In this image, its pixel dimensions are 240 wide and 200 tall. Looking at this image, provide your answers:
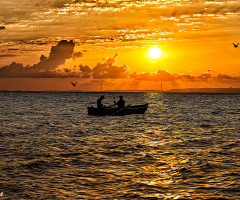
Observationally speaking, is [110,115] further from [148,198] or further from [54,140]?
[148,198]

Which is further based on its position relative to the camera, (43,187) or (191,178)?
(191,178)

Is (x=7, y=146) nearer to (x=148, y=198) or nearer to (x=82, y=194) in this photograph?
(x=82, y=194)

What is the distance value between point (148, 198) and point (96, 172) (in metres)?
3.84

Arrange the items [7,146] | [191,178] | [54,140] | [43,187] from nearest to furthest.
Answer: [43,187], [191,178], [7,146], [54,140]

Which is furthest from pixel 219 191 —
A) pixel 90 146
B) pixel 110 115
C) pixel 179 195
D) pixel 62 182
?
pixel 110 115

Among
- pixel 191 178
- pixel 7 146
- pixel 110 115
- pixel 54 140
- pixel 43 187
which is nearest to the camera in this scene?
pixel 43 187

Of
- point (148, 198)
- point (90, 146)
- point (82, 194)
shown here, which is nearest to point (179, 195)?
point (148, 198)

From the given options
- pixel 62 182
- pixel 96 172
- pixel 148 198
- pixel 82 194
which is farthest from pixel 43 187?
pixel 148 198

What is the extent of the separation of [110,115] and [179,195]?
3335 centimetres

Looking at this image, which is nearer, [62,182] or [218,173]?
[62,182]

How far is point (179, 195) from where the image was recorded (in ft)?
39.2

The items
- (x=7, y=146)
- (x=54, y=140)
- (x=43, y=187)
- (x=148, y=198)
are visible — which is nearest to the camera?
(x=148, y=198)

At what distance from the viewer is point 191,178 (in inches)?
553

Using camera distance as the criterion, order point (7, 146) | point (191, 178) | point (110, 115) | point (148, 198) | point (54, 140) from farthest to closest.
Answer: point (110, 115) → point (54, 140) → point (7, 146) → point (191, 178) → point (148, 198)
